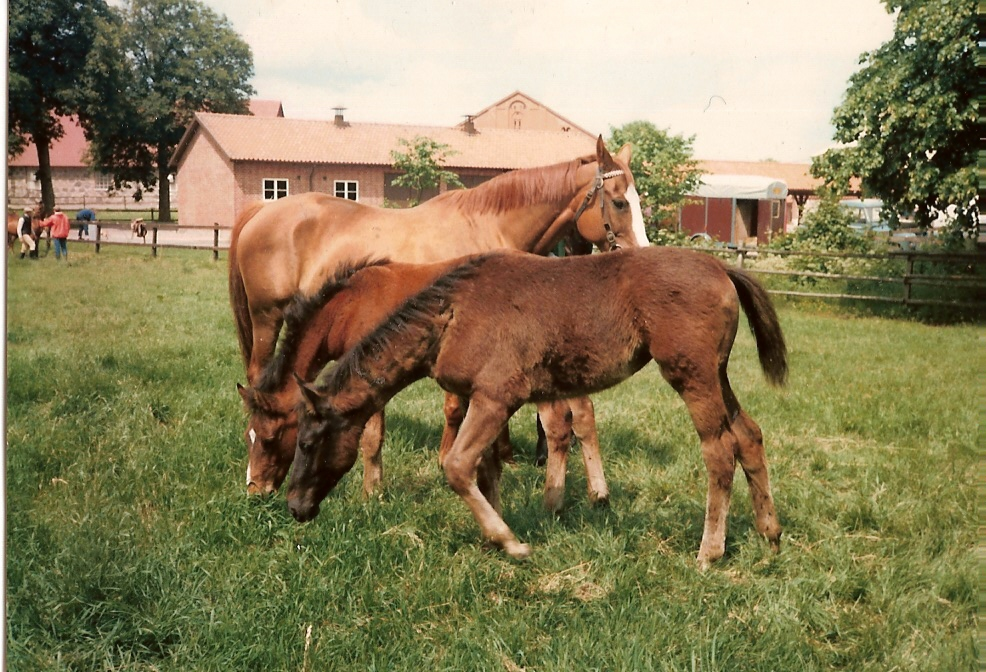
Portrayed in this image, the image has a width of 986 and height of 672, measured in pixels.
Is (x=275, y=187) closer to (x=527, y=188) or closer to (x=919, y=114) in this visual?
(x=527, y=188)

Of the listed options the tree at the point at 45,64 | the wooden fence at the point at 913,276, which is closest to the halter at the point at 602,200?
the tree at the point at 45,64

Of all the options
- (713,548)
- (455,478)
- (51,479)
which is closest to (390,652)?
(455,478)

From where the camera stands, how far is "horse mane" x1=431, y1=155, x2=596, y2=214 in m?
5.12

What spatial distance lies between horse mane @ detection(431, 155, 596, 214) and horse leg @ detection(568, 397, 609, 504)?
1.39 m

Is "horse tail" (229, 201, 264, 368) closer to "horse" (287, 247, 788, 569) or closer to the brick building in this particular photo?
the brick building

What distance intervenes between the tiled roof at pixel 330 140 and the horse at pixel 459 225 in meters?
0.61

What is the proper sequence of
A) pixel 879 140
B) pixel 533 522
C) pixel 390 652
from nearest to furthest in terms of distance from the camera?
1. pixel 390 652
2. pixel 533 522
3. pixel 879 140

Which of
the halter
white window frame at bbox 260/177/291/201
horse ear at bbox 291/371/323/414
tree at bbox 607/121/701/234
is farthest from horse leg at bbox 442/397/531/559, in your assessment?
white window frame at bbox 260/177/291/201

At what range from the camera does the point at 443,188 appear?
700 centimetres

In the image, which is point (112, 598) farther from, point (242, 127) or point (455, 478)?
point (242, 127)

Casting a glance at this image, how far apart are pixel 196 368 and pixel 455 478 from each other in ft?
14.2

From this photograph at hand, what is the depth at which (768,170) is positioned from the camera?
11.1 m

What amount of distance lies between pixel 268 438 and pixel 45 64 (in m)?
2.74

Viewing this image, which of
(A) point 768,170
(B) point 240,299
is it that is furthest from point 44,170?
(A) point 768,170
